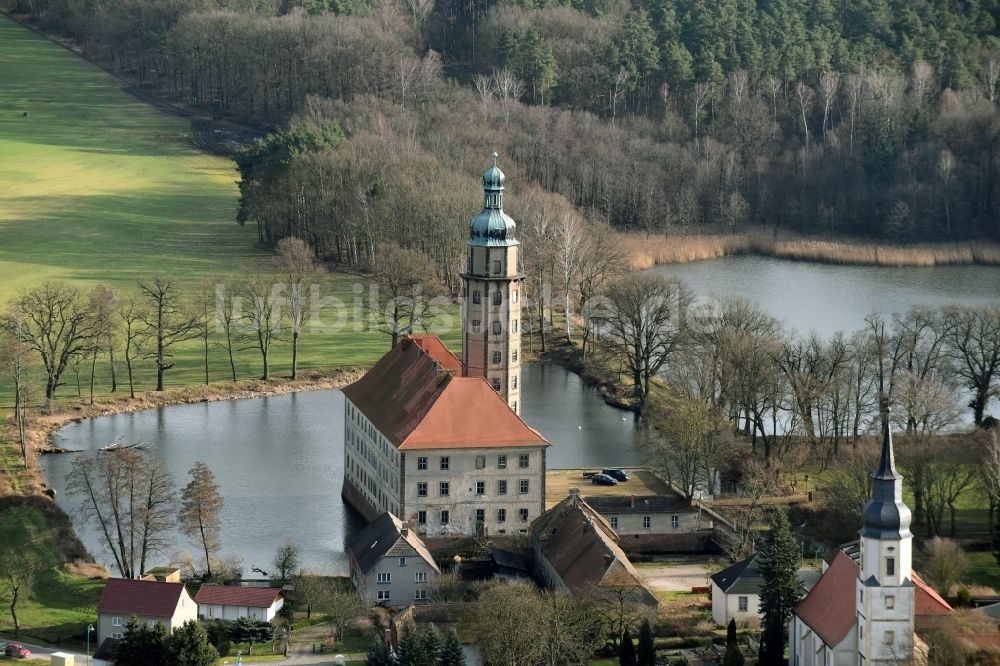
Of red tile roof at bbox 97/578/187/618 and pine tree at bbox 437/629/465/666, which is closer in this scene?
pine tree at bbox 437/629/465/666

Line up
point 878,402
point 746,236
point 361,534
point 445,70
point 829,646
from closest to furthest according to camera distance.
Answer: point 829,646
point 361,534
point 878,402
point 746,236
point 445,70

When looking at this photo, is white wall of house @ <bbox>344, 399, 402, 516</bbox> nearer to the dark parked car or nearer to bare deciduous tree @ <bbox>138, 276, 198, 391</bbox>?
the dark parked car

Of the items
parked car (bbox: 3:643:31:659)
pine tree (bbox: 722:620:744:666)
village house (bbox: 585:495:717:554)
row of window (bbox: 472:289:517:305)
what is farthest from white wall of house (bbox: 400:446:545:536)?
parked car (bbox: 3:643:31:659)

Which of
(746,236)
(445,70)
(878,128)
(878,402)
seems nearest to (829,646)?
(878,402)

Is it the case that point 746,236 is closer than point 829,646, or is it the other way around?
point 829,646

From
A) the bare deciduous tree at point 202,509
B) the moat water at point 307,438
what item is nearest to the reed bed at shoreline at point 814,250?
the moat water at point 307,438

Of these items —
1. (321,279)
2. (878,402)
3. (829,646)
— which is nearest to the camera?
(829,646)

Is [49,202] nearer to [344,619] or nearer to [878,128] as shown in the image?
[878,128]
